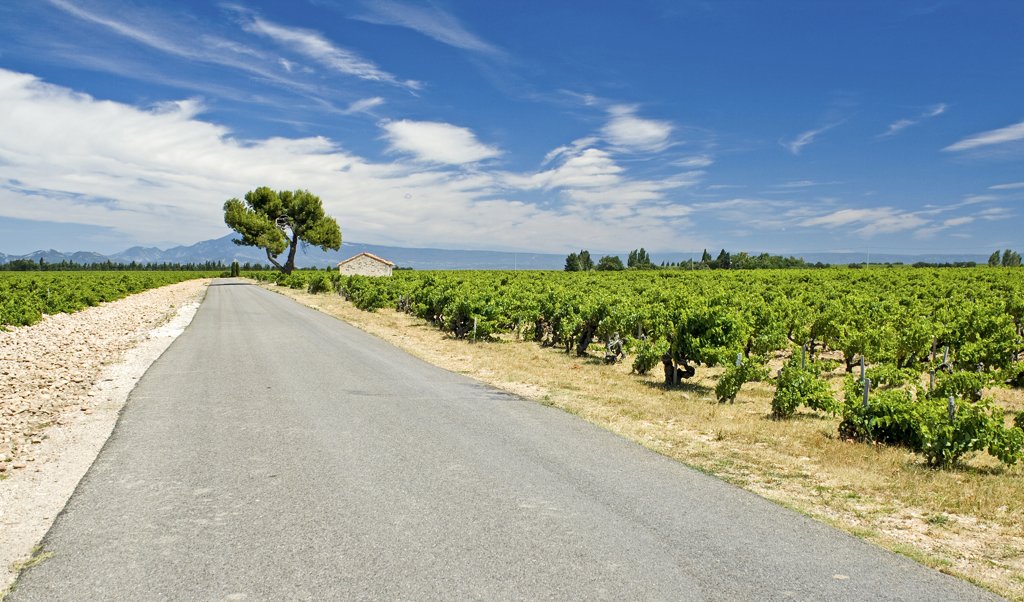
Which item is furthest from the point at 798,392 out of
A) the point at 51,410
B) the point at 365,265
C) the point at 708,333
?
the point at 365,265

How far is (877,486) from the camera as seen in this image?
8.22 metres

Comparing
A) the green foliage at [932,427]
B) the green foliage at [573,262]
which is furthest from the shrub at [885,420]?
the green foliage at [573,262]

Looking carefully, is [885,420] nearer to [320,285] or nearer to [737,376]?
[737,376]

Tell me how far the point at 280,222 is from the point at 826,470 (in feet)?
323

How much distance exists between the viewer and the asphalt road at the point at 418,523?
16.7 ft

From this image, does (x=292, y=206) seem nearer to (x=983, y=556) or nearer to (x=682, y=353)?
(x=682, y=353)

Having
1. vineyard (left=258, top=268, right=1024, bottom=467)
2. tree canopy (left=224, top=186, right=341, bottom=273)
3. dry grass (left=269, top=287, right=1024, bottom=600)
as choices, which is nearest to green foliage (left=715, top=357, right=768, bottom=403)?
vineyard (left=258, top=268, right=1024, bottom=467)

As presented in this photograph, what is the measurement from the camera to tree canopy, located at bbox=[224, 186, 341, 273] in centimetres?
8906

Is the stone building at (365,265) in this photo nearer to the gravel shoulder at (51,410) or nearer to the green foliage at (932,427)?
the gravel shoulder at (51,410)

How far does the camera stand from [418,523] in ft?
20.8

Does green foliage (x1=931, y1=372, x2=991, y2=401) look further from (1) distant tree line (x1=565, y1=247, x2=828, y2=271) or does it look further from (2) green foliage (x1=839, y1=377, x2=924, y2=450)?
(1) distant tree line (x1=565, y1=247, x2=828, y2=271)

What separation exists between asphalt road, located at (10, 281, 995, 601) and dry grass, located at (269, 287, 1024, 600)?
0.59 meters

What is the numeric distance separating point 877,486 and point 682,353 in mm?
8637

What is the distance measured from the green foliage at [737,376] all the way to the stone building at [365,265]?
86.8 metres
